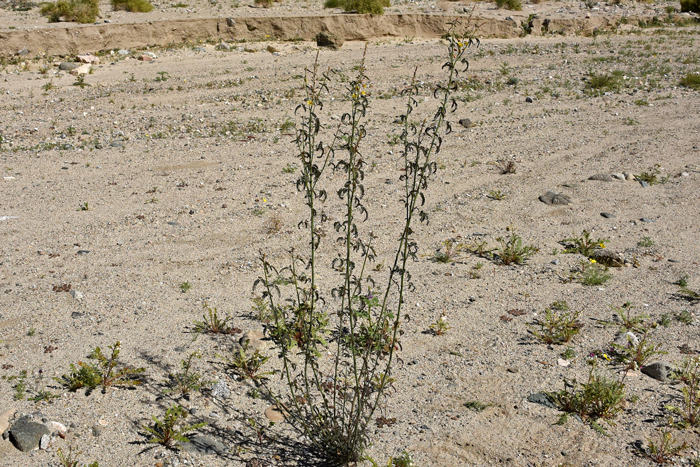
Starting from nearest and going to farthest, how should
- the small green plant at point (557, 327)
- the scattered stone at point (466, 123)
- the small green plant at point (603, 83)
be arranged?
1. the small green plant at point (557, 327)
2. the scattered stone at point (466, 123)
3. the small green plant at point (603, 83)

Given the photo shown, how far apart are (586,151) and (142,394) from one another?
6427 mm

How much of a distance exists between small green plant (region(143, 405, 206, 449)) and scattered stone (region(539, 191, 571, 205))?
14.6ft

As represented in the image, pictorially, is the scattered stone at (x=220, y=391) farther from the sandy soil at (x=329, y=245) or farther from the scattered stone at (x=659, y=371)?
the scattered stone at (x=659, y=371)

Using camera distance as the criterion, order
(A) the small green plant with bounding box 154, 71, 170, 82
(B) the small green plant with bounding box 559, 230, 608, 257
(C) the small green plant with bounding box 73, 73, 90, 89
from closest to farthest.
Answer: (B) the small green plant with bounding box 559, 230, 608, 257
(C) the small green plant with bounding box 73, 73, 90, 89
(A) the small green plant with bounding box 154, 71, 170, 82

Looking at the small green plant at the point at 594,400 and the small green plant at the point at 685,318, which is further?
the small green plant at the point at 685,318

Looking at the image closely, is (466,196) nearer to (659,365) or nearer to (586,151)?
(586,151)

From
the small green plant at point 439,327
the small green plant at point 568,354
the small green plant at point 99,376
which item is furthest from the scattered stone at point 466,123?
the small green plant at point 99,376

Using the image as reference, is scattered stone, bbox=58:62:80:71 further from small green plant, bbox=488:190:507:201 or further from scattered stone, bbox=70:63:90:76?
small green plant, bbox=488:190:507:201

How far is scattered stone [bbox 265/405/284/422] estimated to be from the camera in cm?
338

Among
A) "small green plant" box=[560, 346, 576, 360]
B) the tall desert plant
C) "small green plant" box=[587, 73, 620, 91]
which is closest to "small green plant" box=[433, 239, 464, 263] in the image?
the tall desert plant

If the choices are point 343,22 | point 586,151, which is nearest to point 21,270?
point 586,151

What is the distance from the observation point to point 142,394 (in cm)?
346

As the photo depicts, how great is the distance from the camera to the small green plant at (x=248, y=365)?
3.66m

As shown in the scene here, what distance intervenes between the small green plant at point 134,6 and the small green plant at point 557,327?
1658 cm
